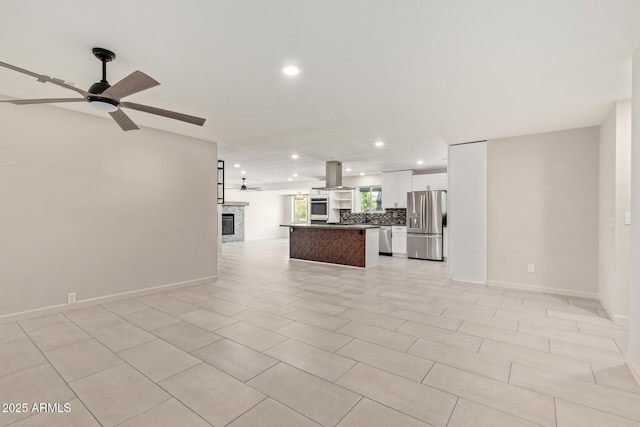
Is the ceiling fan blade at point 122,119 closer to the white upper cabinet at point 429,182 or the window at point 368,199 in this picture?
the white upper cabinet at point 429,182

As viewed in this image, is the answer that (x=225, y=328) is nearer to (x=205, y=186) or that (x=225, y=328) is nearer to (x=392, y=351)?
(x=392, y=351)

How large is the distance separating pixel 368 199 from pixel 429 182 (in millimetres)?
2308

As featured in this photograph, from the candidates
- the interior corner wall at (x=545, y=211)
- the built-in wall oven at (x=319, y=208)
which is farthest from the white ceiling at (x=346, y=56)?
the built-in wall oven at (x=319, y=208)

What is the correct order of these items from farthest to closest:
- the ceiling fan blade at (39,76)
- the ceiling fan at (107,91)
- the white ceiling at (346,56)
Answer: the ceiling fan at (107,91), the white ceiling at (346,56), the ceiling fan blade at (39,76)

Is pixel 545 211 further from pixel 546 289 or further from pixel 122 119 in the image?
pixel 122 119

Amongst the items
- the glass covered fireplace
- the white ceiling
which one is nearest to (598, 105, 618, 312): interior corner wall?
the white ceiling

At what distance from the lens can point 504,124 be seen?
426 centimetres

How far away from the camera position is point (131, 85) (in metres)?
2.08

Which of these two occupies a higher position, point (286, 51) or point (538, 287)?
point (286, 51)

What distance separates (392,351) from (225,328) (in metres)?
1.72

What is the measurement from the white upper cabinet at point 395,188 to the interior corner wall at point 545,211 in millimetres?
3496

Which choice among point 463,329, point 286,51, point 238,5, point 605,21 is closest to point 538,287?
point 463,329

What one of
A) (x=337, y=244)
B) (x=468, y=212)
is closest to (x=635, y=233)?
(x=468, y=212)

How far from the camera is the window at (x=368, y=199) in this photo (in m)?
9.80
